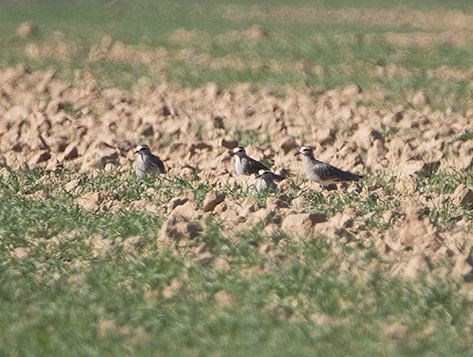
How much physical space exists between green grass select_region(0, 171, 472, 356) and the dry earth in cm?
25

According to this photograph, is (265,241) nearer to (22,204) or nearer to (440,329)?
(440,329)

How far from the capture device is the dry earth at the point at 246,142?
5.75 m

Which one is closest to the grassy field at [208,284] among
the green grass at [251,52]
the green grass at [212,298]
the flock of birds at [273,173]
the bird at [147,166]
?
the green grass at [212,298]

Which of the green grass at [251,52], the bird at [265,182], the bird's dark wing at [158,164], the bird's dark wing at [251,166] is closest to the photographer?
the bird at [265,182]

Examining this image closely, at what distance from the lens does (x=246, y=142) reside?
10195 millimetres

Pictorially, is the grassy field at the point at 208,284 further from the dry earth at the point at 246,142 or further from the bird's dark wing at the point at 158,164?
the bird's dark wing at the point at 158,164

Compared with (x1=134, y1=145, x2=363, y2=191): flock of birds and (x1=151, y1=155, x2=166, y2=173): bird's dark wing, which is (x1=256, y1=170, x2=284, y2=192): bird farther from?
(x1=151, y1=155, x2=166, y2=173): bird's dark wing

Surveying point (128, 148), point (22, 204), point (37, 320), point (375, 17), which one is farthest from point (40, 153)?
point (375, 17)

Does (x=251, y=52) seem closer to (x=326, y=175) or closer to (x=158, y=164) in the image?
(x=158, y=164)

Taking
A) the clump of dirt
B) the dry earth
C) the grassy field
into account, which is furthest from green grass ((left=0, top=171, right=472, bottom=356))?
the clump of dirt

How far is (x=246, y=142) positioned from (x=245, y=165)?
5.16ft

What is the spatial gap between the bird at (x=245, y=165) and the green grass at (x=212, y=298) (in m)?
2.56

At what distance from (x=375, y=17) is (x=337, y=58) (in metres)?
13.6

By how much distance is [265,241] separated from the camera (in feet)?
18.7
